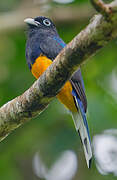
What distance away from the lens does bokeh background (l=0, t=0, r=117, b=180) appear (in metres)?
6.12

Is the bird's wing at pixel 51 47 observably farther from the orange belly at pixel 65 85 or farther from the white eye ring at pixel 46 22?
the white eye ring at pixel 46 22

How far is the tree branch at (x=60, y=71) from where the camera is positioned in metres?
2.86

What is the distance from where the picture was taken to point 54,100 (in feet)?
20.5

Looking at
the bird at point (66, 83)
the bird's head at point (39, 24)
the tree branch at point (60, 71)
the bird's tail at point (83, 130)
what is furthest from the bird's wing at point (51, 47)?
the tree branch at point (60, 71)

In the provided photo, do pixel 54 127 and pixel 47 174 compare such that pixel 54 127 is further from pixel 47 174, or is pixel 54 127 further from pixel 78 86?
pixel 78 86

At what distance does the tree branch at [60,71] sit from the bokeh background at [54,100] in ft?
6.14

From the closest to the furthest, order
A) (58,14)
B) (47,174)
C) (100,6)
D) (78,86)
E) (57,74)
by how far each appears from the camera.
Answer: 1. (100,6)
2. (57,74)
3. (78,86)
4. (58,14)
5. (47,174)

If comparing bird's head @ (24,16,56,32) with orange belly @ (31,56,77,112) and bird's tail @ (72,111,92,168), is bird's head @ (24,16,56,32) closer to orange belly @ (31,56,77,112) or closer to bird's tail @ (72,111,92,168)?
orange belly @ (31,56,77,112)

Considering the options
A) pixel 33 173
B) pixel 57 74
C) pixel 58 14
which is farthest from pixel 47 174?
pixel 57 74

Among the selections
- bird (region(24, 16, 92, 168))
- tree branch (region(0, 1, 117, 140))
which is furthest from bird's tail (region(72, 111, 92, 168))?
tree branch (region(0, 1, 117, 140))

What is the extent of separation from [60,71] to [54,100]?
2978mm

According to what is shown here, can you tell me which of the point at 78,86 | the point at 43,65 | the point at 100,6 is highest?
the point at 100,6

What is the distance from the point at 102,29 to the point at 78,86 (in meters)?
1.55

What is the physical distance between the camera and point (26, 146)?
22.1 ft
